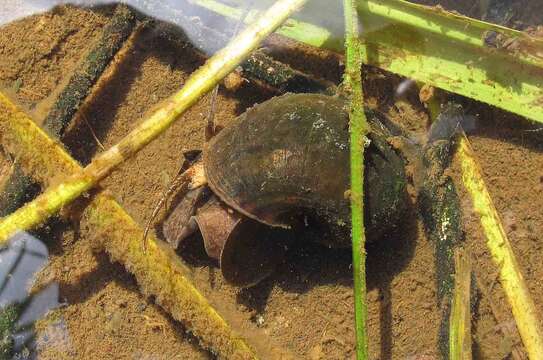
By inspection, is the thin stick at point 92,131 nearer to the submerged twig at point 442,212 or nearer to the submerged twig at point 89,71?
the submerged twig at point 89,71

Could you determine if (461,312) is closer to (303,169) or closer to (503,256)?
(503,256)

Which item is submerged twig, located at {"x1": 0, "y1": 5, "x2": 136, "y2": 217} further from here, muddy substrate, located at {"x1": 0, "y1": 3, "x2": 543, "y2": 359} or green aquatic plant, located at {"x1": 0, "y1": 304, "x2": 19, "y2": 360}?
green aquatic plant, located at {"x1": 0, "y1": 304, "x2": 19, "y2": 360}

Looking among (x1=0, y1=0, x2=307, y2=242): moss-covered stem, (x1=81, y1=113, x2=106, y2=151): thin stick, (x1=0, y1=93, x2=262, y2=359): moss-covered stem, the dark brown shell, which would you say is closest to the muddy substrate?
(x1=81, y1=113, x2=106, y2=151): thin stick

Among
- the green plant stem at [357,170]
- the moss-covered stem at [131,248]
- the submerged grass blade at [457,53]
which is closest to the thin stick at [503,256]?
the submerged grass blade at [457,53]

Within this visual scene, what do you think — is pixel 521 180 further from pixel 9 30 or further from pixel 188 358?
pixel 9 30

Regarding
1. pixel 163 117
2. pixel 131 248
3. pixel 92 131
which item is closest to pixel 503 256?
pixel 163 117

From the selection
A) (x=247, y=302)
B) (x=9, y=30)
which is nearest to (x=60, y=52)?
(x=9, y=30)
